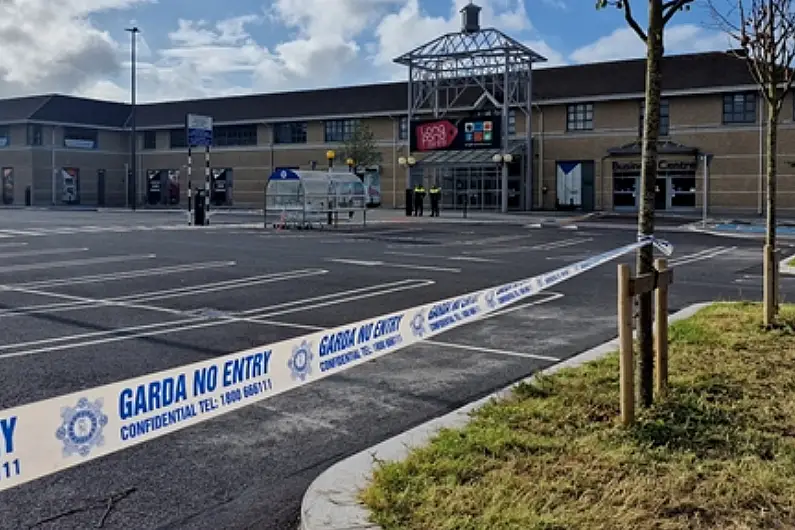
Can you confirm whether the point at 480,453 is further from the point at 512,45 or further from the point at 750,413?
the point at 512,45

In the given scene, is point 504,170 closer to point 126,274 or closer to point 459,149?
point 459,149

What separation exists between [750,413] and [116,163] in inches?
2844

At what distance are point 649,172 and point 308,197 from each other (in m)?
28.4

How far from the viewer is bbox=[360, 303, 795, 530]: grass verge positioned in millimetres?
3996

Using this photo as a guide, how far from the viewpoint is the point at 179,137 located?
68938mm

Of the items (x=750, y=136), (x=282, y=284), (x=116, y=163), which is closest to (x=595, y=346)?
(x=282, y=284)

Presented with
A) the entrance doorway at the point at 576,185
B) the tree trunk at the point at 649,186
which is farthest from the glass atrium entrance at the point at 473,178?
the tree trunk at the point at 649,186

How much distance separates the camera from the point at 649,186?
5949 mm

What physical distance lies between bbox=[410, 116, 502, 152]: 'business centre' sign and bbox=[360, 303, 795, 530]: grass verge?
4099 centimetres

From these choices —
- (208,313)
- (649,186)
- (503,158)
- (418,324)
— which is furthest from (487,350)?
(503,158)

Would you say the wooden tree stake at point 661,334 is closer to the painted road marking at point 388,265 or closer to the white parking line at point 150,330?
the white parking line at point 150,330

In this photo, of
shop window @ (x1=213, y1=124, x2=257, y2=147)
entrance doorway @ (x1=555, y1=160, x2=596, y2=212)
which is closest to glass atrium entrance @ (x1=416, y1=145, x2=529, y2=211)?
entrance doorway @ (x1=555, y1=160, x2=596, y2=212)

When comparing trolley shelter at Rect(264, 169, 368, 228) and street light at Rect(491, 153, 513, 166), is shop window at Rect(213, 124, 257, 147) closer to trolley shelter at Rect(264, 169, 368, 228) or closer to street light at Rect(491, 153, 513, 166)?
street light at Rect(491, 153, 513, 166)

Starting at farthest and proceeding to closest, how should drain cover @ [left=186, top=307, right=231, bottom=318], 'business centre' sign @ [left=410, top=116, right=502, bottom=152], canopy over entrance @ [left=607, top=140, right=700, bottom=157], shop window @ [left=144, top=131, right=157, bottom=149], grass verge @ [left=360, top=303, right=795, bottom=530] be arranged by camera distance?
shop window @ [left=144, top=131, right=157, bottom=149]
'business centre' sign @ [left=410, top=116, right=502, bottom=152]
canopy over entrance @ [left=607, top=140, right=700, bottom=157]
drain cover @ [left=186, top=307, right=231, bottom=318]
grass verge @ [left=360, top=303, right=795, bottom=530]
